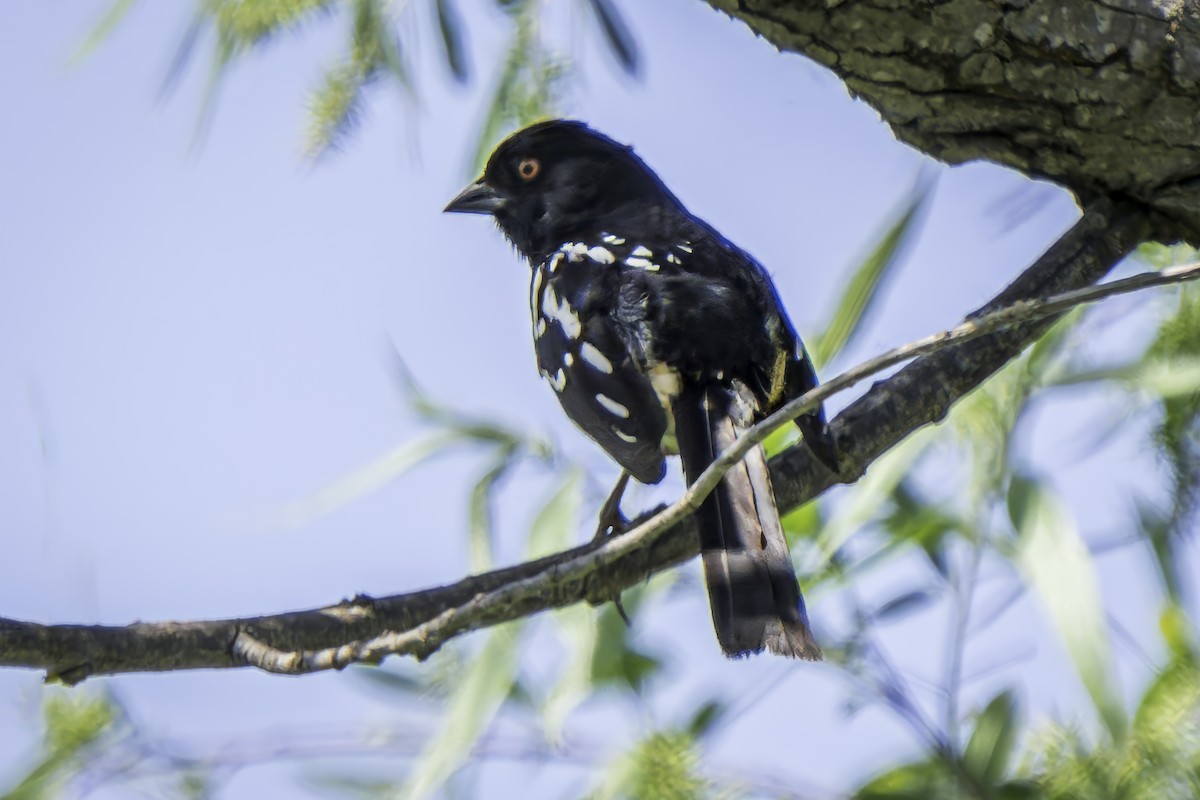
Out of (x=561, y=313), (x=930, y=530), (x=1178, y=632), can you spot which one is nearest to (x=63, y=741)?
(x=561, y=313)

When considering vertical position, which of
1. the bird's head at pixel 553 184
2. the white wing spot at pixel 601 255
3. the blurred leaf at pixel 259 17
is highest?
the blurred leaf at pixel 259 17

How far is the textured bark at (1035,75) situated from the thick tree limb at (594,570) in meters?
0.17

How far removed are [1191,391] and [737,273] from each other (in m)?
0.85

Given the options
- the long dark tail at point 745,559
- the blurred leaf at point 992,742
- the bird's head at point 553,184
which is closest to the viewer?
the long dark tail at point 745,559

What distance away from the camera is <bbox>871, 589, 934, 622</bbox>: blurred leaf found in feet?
8.64

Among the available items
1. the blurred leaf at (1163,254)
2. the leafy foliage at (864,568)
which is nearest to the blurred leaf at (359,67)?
the leafy foliage at (864,568)

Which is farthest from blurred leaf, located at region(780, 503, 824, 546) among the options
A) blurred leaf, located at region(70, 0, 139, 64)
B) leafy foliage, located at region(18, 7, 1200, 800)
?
blurred leaf, located at region(70, 0, 139, 64)

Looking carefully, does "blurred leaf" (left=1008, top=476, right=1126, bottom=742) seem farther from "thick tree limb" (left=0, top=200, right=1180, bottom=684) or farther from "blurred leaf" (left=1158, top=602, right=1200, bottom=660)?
"thick tree limb" (left=0, top=200, right=1180, bottom=684)

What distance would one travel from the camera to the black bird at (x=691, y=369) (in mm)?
1948

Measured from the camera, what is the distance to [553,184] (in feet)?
10.3

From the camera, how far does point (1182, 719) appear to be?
2.11 metres

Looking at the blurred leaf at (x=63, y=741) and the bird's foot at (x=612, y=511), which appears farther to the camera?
the bird's foot at (x=612, y=511)

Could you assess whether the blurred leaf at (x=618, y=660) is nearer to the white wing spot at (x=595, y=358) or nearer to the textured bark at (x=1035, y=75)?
the white wing spot at (x=595, y=358)

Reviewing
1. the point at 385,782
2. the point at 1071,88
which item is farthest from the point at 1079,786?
the point at 385,782
